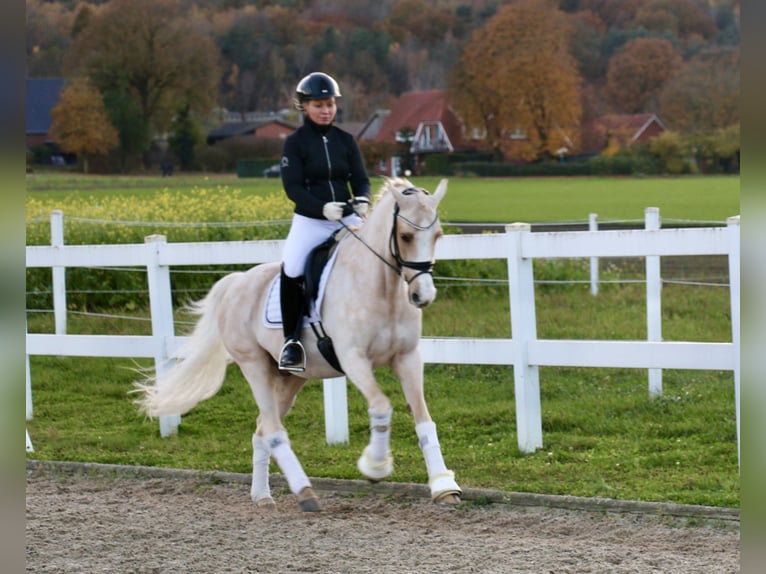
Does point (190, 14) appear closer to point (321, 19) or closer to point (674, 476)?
point (321, 19)

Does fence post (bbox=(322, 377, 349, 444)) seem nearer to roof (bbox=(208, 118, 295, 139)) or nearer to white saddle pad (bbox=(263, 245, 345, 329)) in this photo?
white saddle pad (bbox=(263, 245, 345, 329))

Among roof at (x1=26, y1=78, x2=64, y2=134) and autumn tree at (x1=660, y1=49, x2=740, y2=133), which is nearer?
roof at (x1=26, y1=78, x2=64, y2=134)

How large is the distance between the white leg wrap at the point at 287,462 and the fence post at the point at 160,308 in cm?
269

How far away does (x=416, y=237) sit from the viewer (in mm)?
5562

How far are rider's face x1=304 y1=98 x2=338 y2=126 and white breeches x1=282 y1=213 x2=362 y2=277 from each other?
1.91 ft

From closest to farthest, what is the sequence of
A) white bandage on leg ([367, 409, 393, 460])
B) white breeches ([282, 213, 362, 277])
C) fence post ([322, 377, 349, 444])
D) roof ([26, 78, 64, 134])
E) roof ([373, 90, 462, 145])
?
white bandage on leg ([367, 409, 393, 460]) → white breeches ([282, 213, 362, 277]) → fence post ([322, 377, 349, 444]) → roof ([26, 78, 64, 134]) → roof ([373, 90, 462, 145])

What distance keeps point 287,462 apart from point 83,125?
35.3 m

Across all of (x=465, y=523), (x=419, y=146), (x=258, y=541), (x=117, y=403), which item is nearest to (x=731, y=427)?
(x=465, y=523)

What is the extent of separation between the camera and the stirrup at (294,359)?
20.4 feet

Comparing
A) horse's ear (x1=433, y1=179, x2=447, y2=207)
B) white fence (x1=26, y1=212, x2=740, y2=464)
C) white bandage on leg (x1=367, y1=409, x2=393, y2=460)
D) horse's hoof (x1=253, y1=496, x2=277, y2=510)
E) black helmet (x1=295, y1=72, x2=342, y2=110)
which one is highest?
black helmet (x1=295, y1=72, x2=342, y2=110)

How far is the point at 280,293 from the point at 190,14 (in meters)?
41.0

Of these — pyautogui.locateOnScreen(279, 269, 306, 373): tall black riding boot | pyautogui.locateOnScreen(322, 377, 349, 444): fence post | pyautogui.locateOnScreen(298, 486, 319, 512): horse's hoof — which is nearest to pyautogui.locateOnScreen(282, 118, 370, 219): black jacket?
pyautogui.locateOnScreen(279, 269, 306, 373): tall black riding boot

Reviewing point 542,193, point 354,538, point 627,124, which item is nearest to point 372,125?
point 542,193

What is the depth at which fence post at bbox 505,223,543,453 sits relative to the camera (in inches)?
288
